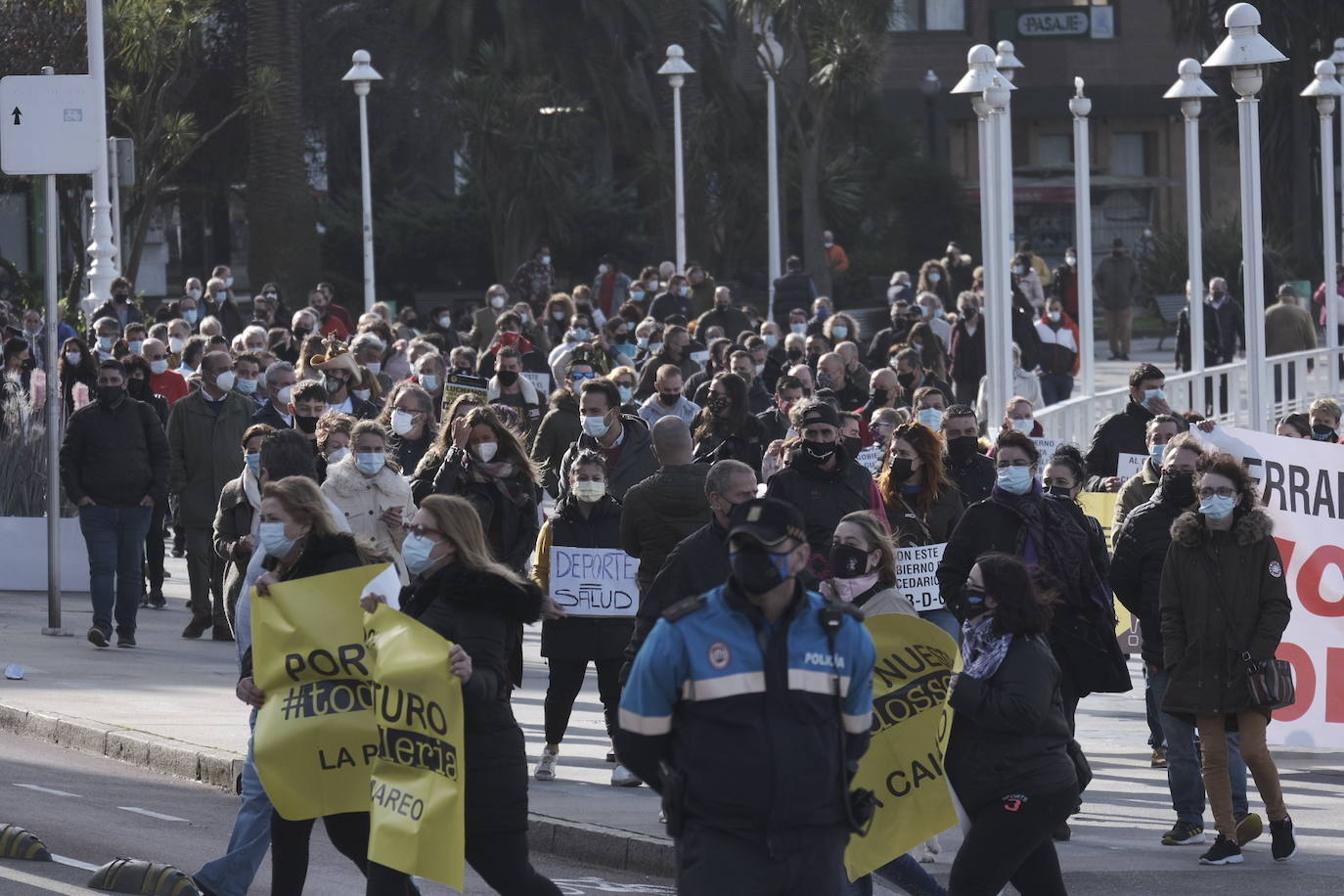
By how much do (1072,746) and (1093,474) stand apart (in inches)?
268

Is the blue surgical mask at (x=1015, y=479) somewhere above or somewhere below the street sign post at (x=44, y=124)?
below

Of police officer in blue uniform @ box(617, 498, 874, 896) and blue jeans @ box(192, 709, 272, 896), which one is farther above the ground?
police officer in blue uniform @ box(617, 498, 874, 896)

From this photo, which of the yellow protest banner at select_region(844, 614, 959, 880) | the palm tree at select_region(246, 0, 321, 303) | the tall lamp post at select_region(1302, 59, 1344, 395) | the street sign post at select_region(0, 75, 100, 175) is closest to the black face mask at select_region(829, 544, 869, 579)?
the yellow protest banner at select_region(844, 614, 959, 880)

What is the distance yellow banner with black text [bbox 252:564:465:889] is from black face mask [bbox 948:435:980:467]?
4.78 metres

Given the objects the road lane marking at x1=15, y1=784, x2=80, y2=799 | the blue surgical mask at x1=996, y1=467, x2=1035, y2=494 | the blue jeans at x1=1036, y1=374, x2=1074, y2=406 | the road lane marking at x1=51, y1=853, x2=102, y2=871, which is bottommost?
the road lane marking at x1=51, y1=853, x2=102, y2=871

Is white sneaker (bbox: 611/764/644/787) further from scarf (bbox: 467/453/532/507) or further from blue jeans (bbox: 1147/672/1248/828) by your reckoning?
blue jeans (bbox: 1147/672/1248/828)

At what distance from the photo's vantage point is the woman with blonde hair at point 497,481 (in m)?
10.9

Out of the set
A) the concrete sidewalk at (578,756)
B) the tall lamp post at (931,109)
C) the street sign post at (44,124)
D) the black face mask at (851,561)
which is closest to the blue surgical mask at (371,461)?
the concrete sidewalk at (578,756)

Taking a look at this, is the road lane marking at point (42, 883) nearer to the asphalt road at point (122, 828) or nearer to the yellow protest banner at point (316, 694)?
the asphalt road at point (122, 828)

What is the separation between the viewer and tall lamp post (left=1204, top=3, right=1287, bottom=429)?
49.1 feet

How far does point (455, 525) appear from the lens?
23.3 feet

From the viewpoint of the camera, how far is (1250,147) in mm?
15508

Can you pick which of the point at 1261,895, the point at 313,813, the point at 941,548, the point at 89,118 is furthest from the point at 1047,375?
the point at 313,813

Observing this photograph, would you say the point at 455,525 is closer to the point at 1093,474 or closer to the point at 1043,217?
the point at 1093,474
